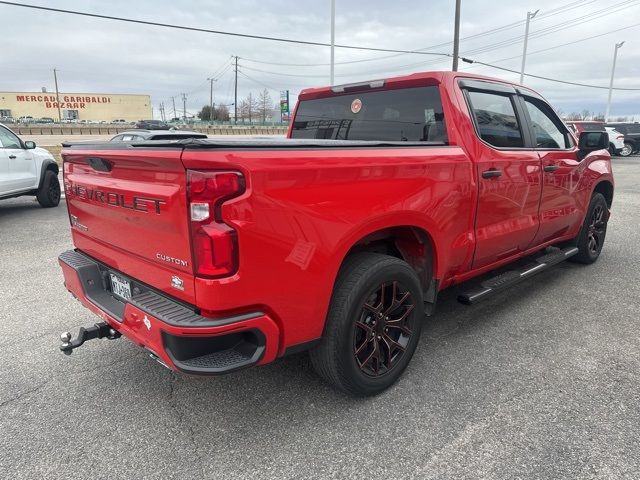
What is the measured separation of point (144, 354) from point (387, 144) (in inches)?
86.0

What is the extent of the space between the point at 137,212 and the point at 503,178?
99.1 inches

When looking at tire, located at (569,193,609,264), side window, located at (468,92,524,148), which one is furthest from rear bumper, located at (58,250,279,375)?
tire, located at (569,193,609,264)

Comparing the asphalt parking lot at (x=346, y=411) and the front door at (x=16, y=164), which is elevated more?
the front door at (x=16, y=164)

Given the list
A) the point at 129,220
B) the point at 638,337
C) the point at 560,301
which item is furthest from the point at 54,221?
the point at 638,337

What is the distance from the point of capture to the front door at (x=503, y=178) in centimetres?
329

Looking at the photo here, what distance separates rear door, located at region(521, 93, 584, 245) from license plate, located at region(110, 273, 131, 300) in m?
3.29

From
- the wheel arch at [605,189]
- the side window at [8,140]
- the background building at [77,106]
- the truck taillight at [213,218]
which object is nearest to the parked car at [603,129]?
the wheel arch at [605,189]

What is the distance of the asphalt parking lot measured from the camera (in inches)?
86.8

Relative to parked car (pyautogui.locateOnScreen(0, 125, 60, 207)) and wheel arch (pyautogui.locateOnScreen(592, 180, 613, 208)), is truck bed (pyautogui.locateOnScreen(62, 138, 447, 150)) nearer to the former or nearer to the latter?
wheel arch (pyautogui.locateOnScreen(592, 180, 613, 208))

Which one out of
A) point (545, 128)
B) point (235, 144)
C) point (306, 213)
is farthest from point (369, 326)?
point (545, 128)

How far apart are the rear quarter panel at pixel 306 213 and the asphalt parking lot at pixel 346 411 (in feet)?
1.96

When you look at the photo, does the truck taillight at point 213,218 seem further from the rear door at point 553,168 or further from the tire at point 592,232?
the tire at point 592,232

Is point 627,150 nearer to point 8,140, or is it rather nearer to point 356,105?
point 356,105

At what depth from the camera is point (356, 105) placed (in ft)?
12.3
